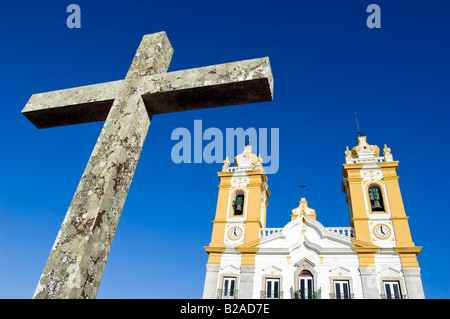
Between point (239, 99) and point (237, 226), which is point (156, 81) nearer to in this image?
point (239, 99)

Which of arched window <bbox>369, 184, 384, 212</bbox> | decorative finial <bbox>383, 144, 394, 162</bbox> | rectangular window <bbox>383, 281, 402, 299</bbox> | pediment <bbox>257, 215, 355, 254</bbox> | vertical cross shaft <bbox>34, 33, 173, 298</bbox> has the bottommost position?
vertical cross shaft <bbox>34, 33, 173, 298</bbox>

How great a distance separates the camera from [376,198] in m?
16.0

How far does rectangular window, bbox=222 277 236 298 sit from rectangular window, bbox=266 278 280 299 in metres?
1.60

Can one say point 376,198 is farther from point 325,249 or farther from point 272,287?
point 272,287

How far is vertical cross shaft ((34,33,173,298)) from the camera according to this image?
180cm

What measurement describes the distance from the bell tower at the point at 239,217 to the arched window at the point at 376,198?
587 cm

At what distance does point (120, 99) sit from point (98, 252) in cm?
138

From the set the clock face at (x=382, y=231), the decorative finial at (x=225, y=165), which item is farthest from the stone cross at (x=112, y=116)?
the decorative finial at (x=225, y=165)

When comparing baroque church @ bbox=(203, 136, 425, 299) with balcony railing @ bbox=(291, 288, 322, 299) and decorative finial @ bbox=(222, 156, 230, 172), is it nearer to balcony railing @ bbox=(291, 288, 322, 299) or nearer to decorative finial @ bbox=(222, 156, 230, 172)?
balcony railing @ bbox=(291, 288, 322, 299)

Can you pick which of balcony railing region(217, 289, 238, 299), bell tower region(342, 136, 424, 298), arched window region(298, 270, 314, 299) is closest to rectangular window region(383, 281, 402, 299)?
bell tower region(342, 136, 424, 298)

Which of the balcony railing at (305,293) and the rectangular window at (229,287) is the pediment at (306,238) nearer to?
the balcony railing at (305,293)

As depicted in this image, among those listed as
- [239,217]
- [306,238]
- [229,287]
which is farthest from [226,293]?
[306,238]

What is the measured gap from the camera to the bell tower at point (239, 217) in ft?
49.7
